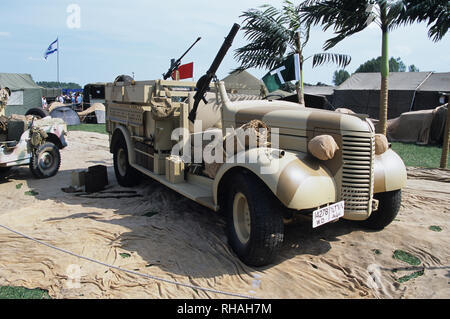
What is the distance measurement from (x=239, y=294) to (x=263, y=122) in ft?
6.30

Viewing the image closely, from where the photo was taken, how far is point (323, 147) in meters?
3.53

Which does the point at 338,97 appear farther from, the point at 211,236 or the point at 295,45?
the point at 211,236

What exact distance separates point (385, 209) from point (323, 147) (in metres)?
1.48

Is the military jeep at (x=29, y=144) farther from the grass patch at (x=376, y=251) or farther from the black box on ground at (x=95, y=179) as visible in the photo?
the grass patch at (x=376, y=251)

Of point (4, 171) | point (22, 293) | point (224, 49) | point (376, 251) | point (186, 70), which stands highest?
point (186, 70)

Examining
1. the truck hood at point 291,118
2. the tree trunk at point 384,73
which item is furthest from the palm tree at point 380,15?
the truck hood at point 291,118

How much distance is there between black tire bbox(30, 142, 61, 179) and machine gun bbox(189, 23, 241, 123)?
3871 mm

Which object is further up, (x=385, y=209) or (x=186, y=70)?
(x=186, y=70)

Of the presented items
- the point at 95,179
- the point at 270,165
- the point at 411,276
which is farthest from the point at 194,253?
the point at 95,179

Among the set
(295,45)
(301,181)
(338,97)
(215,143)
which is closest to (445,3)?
(295,45)

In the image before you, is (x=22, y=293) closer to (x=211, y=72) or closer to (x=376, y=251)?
(x=211, y=72)

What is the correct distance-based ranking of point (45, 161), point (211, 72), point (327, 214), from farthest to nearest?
point (45, 161) < point (211, 72) < point (327, 214)

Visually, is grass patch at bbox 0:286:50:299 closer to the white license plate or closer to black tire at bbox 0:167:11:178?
the white license plate

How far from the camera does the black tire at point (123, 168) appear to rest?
6.84 meters
